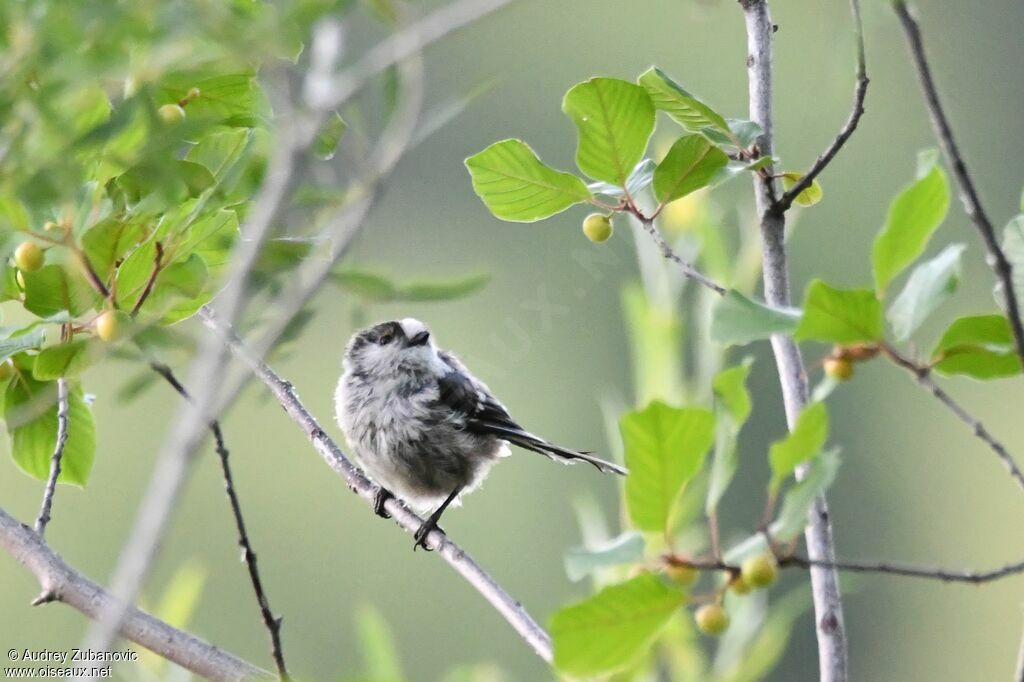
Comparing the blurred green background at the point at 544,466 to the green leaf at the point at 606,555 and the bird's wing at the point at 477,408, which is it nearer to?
Result: the bird's wing at the point at 477,408

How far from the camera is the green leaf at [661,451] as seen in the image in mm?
1308

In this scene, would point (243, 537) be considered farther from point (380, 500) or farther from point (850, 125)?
point (850, 125)

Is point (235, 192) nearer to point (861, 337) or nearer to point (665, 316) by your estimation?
point (665, 316)

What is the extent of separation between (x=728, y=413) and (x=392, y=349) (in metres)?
2.97

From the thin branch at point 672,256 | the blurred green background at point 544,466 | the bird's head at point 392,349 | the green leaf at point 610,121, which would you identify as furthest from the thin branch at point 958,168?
the blurred green background at point 544,466

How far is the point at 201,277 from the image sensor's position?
1.90 meters

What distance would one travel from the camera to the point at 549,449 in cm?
370

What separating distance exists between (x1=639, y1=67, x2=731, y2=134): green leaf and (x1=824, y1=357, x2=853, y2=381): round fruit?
49cm

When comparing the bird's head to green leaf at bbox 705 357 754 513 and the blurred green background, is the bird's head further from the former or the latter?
the blurred green background

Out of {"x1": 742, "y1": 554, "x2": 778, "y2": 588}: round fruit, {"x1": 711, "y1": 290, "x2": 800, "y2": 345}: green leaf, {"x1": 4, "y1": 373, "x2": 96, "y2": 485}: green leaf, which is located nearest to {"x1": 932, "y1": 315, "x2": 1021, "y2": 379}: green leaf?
{"x1": 711, "y1": 290, "x2": 800, "y2": 345}: green leaf

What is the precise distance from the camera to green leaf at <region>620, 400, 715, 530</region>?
4.29 feet

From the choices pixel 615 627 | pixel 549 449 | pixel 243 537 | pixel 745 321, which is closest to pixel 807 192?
pixel 745 321

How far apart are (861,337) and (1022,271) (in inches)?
8.2

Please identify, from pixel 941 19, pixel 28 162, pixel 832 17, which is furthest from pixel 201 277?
pixel 941 19
